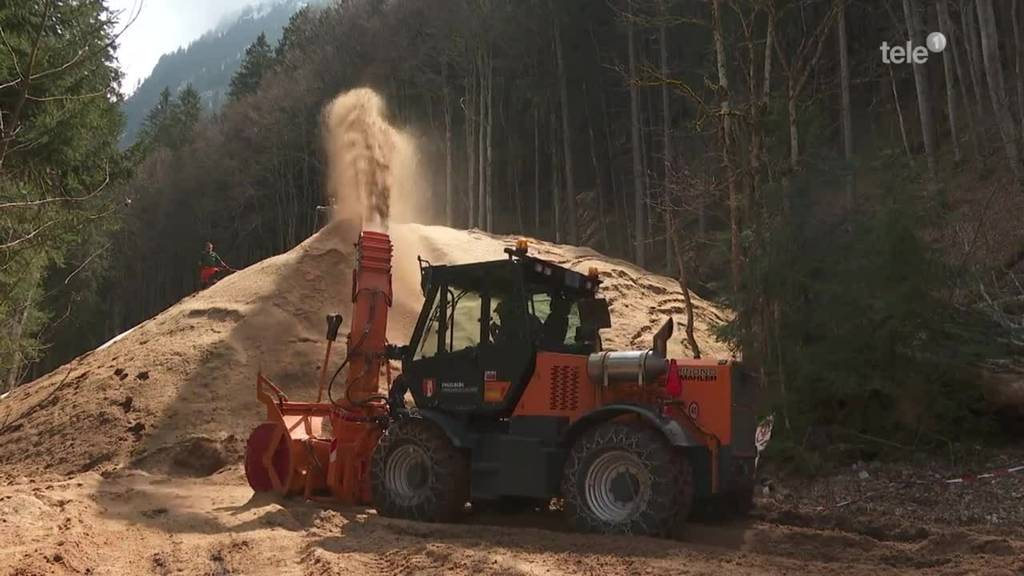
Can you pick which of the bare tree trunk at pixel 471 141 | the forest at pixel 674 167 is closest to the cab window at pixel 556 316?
the forest at pixel 674 167

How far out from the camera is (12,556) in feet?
19.6

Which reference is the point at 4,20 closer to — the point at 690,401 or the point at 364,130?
the point at 364,130

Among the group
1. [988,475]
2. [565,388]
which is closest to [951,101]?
[988,475]

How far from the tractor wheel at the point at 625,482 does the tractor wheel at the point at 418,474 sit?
3.75ft

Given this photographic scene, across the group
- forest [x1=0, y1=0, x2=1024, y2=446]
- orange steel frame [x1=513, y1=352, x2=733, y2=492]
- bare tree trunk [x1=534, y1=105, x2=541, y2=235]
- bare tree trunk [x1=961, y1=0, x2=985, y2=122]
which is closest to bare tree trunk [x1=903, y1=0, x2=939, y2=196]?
forest [x1=0, y1=0, x2=1024, y2=446]

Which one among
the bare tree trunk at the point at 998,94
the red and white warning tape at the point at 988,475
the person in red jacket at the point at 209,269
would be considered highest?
the bare tree trunk at the point at 998,94

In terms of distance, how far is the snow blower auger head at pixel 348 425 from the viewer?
28.0 ft

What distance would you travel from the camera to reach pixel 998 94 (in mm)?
16797

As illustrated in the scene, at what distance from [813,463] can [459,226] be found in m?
29.7

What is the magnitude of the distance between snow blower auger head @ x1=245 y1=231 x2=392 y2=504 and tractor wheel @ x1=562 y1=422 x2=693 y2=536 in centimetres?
250

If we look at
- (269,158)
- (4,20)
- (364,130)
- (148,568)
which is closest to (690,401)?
(148,568)

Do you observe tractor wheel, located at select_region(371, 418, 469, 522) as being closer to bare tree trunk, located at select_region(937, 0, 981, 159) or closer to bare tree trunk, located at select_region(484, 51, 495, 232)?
bare tree trunk, located at select_region(937, 0, 981, 159)

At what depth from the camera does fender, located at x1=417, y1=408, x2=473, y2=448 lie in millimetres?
7545

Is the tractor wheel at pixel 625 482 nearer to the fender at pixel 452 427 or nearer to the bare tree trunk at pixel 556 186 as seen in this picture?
the fender at pixel 452 427
